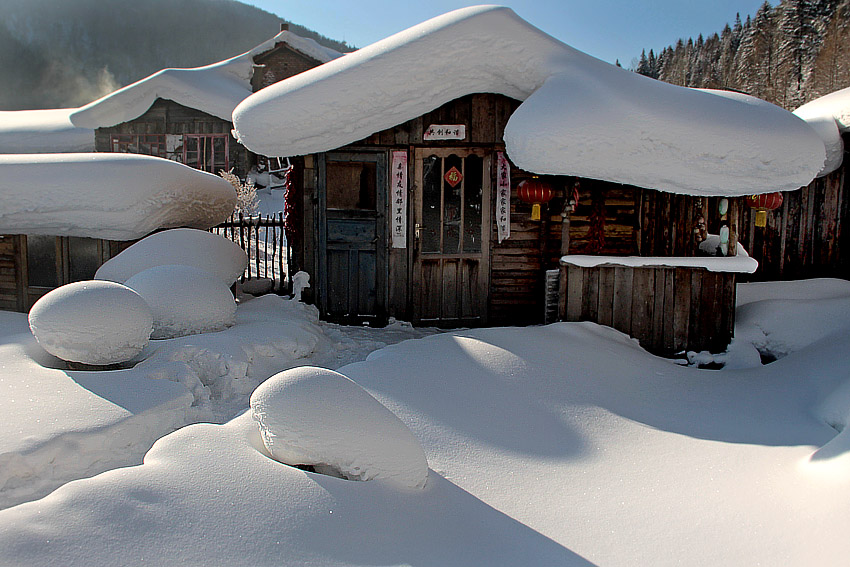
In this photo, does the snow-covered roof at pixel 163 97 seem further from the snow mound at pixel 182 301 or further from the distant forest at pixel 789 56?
the distant forest at pixel 789 56

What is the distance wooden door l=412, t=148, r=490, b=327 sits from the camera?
7793 millimetres

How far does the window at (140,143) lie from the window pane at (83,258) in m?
11.5

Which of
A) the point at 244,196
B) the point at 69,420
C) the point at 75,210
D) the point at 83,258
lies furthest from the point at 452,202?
the point at 244,196

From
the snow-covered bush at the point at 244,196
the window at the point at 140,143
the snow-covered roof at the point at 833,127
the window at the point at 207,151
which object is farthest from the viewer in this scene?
the window at the point at 207,151

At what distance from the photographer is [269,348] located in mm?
5941

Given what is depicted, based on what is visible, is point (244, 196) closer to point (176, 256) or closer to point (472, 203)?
point (176, 256)

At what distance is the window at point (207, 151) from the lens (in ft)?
61.1

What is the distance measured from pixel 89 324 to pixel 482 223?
5020 mm

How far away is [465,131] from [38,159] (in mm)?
6015

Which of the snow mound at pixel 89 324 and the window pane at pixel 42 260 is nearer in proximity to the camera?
the snow mound at pixel 89 324

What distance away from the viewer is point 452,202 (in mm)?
7848

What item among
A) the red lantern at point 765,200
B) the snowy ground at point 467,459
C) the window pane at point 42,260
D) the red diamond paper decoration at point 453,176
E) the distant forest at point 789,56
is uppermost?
the distant forest at point 789,56

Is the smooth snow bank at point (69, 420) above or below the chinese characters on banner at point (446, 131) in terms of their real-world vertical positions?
below

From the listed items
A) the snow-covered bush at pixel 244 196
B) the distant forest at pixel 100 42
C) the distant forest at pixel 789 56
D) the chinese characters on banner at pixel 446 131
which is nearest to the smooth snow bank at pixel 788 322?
the chinese characters on banner at pixel 446 131
